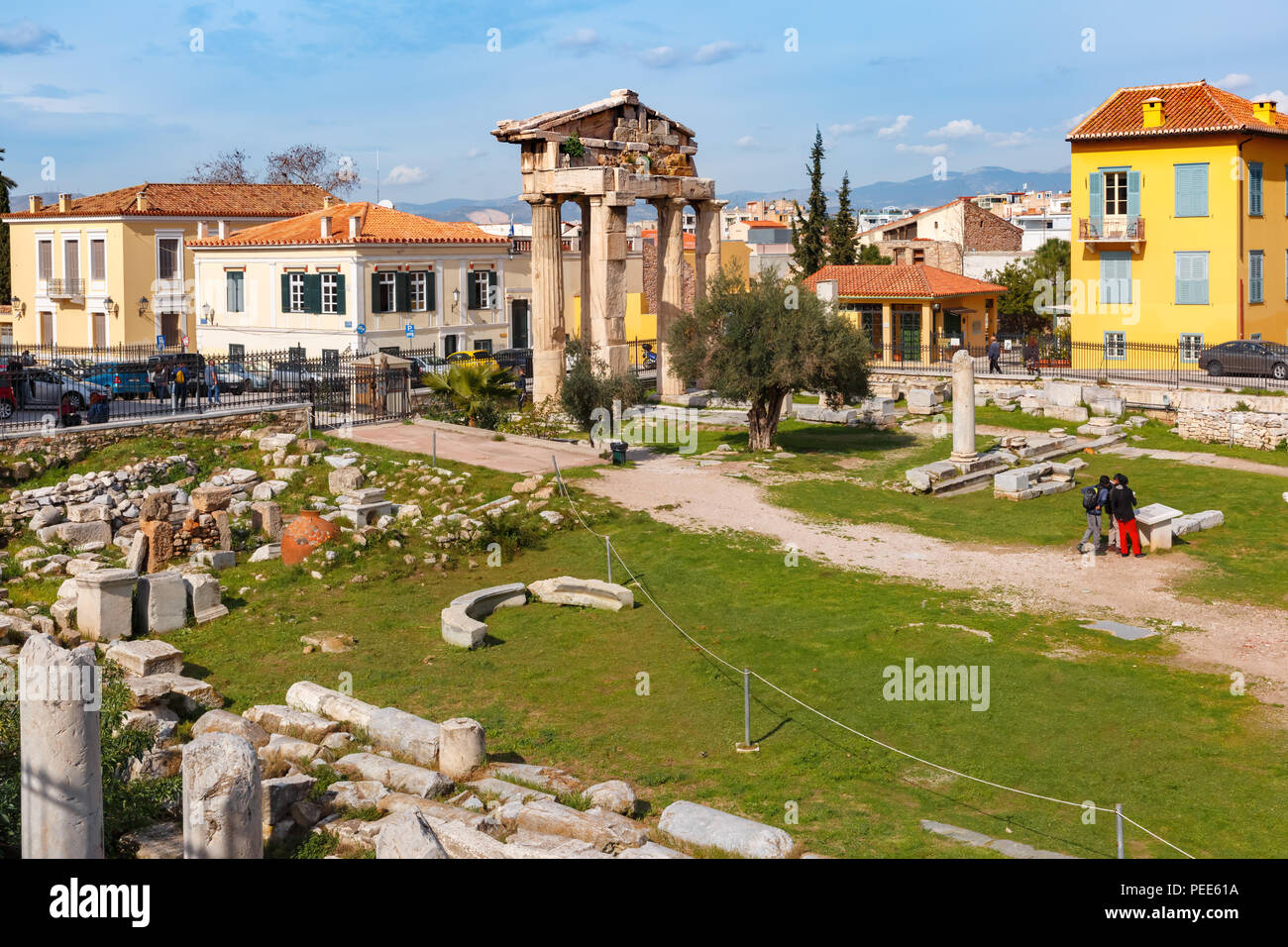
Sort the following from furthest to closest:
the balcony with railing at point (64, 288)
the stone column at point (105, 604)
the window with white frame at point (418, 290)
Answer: the balcony with railing at point (64, 288) → the window with white frame at point (418, 290) → the stone column at point (105, 604)

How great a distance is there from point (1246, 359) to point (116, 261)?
41.1 metres

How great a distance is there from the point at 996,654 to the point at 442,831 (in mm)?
8226

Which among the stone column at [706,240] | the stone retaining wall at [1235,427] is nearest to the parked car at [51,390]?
the stone column at [706,240]

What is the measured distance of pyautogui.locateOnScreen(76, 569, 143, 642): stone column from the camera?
57.8ft

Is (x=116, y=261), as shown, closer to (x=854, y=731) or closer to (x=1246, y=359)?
(x=1246, y=359)

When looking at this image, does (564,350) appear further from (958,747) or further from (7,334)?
(7,334)

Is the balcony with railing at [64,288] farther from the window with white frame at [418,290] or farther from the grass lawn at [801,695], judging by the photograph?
the grass lawn at [801,695]

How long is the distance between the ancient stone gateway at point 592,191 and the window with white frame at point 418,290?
1125cm

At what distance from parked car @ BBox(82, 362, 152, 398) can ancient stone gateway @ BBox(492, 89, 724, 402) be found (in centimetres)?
1029

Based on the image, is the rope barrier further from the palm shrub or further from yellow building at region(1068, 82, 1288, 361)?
yellow building at region(1068, 82, 1288, 361)

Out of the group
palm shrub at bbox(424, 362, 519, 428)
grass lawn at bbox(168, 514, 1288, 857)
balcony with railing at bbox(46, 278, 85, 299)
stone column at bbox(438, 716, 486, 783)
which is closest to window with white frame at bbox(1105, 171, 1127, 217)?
palm shrub at bbox(424, 362, 519, 428)

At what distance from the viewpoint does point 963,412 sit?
27016 millimetres

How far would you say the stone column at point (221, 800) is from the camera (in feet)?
30.5
